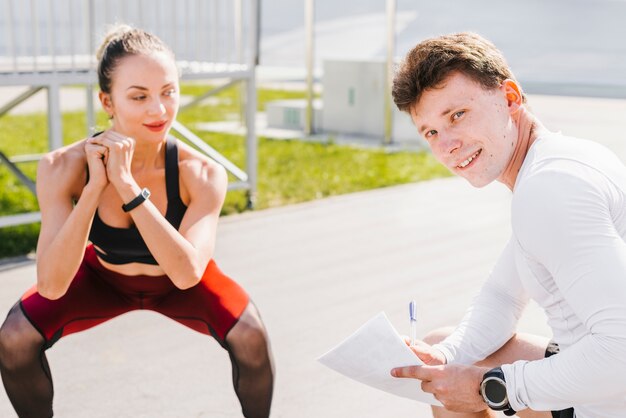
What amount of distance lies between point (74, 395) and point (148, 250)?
0.95 metres

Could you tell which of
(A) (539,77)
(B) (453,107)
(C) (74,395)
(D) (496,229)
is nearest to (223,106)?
(A) (539,77)

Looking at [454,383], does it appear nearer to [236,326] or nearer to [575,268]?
[575,268]

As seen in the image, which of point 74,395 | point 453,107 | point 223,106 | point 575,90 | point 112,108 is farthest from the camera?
point 575,90

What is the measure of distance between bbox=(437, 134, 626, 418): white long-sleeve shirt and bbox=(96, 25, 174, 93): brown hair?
58.7 inches

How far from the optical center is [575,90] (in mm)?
14922

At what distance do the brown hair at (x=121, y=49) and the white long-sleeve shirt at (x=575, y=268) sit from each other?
1.49 m

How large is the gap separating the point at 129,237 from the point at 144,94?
1.63 feet

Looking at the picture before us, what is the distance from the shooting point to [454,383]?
6.55 feet

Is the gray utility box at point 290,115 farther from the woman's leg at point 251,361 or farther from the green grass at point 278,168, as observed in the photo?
the woman's leg at point 251,361

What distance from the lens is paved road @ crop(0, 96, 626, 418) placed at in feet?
11.4

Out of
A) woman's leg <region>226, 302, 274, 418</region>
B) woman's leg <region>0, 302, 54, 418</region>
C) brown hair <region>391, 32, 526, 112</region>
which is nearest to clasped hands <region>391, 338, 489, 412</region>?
brown hair <region>391, 32, 526, 112</region>

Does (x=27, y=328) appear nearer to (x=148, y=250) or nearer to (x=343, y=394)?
(x=148, y=250)

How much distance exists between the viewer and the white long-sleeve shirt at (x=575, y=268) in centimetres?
169

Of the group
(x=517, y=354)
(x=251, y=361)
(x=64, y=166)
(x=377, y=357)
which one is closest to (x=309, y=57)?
(x=64, y=166)
